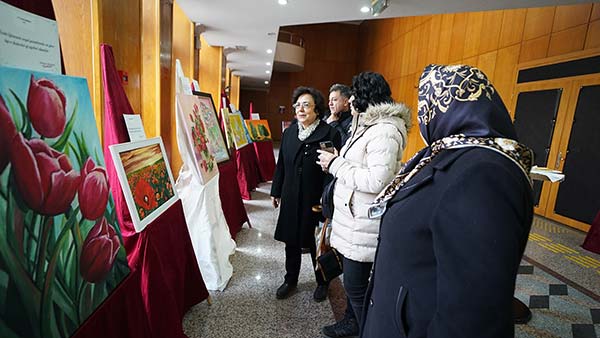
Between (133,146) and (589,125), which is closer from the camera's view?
(133,146)

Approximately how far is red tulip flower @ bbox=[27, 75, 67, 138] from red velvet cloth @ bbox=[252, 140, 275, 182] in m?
5.16

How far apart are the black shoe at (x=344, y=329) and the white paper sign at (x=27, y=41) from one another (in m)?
1.83

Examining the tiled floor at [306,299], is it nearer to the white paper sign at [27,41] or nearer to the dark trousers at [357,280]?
the dark trousers at [357,280]

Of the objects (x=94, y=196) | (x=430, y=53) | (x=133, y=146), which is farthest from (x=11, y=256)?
(x=430, y=53)

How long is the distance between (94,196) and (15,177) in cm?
26

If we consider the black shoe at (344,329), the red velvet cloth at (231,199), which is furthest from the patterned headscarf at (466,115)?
the red velvet cloth at (231,199)

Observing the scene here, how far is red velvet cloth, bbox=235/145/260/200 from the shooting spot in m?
4.87

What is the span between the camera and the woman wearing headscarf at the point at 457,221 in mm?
604

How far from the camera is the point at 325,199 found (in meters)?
1.70

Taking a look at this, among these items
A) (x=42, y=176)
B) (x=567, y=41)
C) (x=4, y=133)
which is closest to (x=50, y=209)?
(x=42, y=176)

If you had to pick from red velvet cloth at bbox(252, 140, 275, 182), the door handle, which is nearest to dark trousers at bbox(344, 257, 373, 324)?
red velvet cloth at bbox(252, 140, 275, 182)

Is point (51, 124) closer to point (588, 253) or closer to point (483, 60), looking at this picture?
point (588, 253)

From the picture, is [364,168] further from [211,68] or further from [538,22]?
[538,22]

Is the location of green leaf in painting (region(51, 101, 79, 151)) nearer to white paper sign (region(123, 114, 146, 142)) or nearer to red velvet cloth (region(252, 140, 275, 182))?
white paper sign (region(123, 114, 146, 142))
